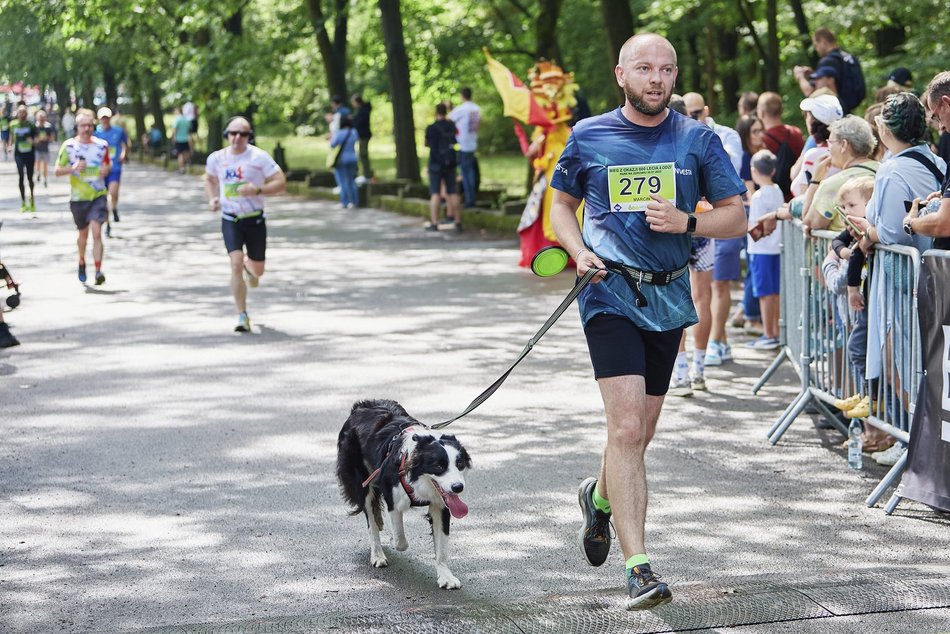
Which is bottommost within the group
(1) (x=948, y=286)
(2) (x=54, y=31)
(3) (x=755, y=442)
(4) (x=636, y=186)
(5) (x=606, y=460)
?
(3) (x=755, y=442)

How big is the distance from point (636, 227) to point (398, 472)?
1.36 meters

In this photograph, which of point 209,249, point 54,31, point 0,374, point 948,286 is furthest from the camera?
point 54,31

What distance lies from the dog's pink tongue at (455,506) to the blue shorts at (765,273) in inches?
234

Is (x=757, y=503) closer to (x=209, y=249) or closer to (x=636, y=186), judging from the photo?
(x=636, y=186)

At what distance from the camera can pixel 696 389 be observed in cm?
970

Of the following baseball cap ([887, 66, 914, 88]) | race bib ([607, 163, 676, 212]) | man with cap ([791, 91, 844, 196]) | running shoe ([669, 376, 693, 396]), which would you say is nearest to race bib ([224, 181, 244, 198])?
running shoe ([669, 376, 693, 396])

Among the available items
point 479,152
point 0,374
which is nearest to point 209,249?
point 0,374

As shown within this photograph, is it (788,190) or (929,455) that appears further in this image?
(788,190)

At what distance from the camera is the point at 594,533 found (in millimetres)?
5602

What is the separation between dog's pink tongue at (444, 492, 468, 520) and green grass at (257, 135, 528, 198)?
21780 mm

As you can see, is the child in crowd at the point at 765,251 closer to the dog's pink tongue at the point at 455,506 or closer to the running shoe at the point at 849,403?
the running shoe at the point at 849,403

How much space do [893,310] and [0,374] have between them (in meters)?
7.03

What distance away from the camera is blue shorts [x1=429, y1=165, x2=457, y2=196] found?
22.1m

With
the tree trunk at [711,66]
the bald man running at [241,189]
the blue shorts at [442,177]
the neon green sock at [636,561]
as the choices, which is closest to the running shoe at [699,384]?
the bald man running at [241,189]
